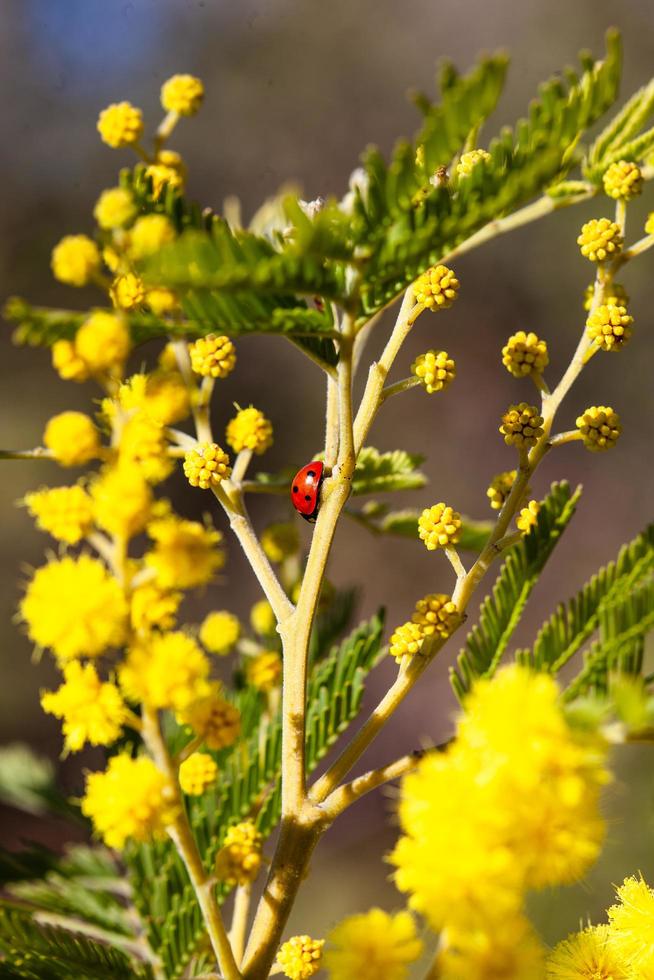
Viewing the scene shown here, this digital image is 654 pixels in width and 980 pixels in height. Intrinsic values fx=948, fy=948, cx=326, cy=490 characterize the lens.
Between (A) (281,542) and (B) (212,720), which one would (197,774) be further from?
(A) (281,542)

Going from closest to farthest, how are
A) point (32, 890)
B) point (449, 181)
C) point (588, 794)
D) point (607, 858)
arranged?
point (588, 794) → point (449, 181) → point (32, 890) → point (607, 858)

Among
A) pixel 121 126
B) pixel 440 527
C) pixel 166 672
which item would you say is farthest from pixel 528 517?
pixel 121 126

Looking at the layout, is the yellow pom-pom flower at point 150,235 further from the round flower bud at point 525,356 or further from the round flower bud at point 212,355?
the round flower bud at point 525,356

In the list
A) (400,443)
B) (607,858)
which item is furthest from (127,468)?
(400,443)

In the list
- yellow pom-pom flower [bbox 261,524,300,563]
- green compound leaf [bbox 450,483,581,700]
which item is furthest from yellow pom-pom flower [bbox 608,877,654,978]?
yellow pom-pom flower [bbox 261,524,300,563]

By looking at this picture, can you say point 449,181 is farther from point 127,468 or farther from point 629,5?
point 629,5
